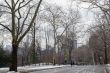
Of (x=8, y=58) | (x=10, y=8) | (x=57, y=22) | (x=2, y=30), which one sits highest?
(x=57, y=22)

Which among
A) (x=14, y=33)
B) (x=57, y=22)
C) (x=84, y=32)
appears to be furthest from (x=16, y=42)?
(x=57, y=22)

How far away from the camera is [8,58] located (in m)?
48.6

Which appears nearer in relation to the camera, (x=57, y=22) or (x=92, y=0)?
(x=92, y=0)

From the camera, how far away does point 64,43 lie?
9431 cm

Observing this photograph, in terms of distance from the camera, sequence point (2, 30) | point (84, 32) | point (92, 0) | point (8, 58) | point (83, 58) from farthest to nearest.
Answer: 1. point (83, 58)
2. point (8, 58)
3. point (2, 30)
4. point (84, 32)
5. point (92, 0)

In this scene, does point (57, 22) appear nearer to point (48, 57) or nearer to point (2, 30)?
point (48, 57)

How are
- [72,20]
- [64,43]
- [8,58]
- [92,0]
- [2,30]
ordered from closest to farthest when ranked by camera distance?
[92,0], [2,30], [8,58], [72,20], [64,43]

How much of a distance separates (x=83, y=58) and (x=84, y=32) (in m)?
104

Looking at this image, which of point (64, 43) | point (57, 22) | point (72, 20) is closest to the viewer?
point (57, 22)

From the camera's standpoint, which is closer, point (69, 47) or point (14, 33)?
point (14, 33)

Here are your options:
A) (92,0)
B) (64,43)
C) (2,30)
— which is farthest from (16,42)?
(64,43)

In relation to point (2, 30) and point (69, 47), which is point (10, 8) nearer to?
point (2, 30)

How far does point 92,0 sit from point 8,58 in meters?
24.1

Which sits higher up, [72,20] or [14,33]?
[72,20]
